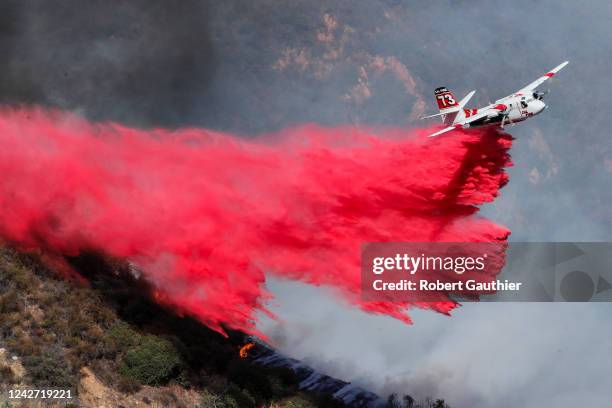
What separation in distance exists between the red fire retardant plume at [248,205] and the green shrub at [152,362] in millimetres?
2607

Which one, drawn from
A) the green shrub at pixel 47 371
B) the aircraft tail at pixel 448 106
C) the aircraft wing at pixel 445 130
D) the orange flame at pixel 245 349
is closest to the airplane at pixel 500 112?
the aircraft tail at pixel 448 106

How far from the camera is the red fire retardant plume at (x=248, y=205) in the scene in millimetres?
36906

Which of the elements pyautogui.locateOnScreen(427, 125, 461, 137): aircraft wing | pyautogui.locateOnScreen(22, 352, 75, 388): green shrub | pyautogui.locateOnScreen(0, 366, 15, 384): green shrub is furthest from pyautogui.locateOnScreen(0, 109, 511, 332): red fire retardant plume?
pyautogui.locateOnScreen(0, 366, 15, 384): green shrub

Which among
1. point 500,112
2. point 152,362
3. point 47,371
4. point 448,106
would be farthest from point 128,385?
point 500,112

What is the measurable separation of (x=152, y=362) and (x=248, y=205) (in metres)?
9.09

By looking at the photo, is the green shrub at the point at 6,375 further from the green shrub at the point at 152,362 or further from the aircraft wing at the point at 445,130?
the aircraft wing at the point at 445,130

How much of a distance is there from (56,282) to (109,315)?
334 cm

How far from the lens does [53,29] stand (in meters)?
Answer: 123

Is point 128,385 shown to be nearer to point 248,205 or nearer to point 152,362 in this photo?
point 152,362

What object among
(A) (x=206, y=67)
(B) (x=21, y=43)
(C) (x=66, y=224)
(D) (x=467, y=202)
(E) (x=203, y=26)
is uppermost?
(E) (x=203, y=26)

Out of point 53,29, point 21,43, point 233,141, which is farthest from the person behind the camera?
point 53,29

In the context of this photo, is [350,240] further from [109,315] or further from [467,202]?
[109,315]

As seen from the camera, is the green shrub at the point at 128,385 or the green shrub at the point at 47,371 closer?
the green shrub at the point at 47,371

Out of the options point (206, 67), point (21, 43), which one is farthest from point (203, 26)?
point (21, 43)
